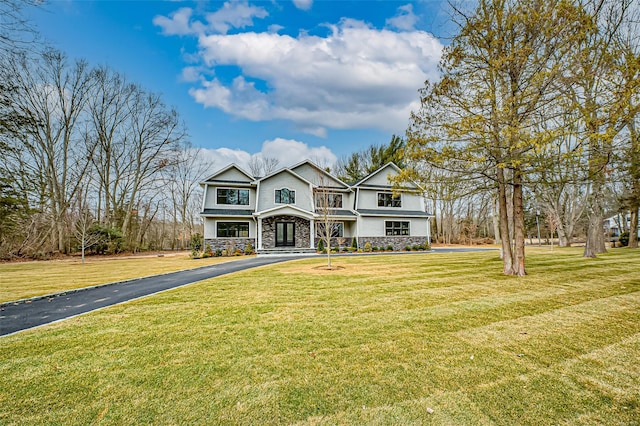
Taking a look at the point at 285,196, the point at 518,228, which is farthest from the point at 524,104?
the point at 285,196

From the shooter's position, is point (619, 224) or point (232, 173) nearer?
point (232, 173)

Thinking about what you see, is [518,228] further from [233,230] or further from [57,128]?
[57,128]

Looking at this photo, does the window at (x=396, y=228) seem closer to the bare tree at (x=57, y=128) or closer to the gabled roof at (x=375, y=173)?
the gabled roof at (x=375, y=173)

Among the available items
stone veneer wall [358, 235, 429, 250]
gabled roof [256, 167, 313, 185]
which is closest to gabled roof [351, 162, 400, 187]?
gabled roof [256, 167, 313, 185]

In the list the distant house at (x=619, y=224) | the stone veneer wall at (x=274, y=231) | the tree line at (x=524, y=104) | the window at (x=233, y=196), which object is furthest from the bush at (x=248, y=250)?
the distant house at (x=619, y=224)

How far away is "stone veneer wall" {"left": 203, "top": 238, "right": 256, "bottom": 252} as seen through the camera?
887 inches

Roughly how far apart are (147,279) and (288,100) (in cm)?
1996

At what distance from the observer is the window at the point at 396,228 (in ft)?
85.9

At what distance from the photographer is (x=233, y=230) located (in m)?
23.5

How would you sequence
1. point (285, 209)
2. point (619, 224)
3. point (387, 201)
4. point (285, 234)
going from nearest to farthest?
point (285, 209)
point (285, 234)
point (387, 201)
point (619, 224)

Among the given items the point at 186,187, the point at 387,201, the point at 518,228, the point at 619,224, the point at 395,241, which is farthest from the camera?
the point at 186,187

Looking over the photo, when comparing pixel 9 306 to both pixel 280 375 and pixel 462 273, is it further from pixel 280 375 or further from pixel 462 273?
pixel 462 273

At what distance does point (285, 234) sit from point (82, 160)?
21852 millimetres

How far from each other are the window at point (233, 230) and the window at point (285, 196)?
11.2 feet
